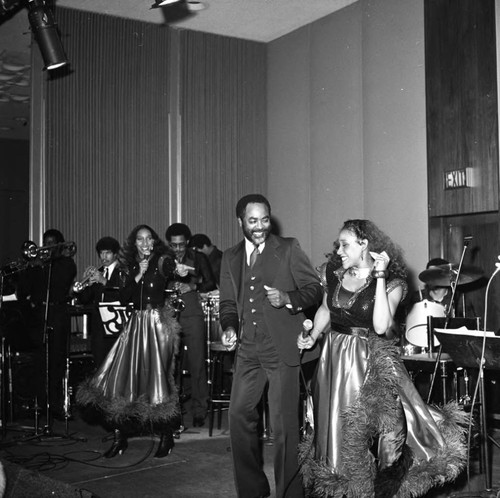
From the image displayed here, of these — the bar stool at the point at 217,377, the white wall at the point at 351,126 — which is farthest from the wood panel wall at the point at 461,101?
the bar stool at the point at 217,377

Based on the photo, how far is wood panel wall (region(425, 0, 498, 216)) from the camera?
308 inches

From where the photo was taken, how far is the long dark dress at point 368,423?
3875mm

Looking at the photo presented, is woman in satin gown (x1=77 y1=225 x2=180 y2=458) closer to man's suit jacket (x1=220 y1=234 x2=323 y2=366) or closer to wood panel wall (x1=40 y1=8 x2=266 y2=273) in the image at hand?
man's suit jacket (x1=220 y1=234 x2=323 y2=366)

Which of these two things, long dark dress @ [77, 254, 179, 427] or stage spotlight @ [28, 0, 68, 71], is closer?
long dark dress @ [77, 254, 179, 427]

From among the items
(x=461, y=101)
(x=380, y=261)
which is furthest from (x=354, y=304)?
(x=461, y=101)

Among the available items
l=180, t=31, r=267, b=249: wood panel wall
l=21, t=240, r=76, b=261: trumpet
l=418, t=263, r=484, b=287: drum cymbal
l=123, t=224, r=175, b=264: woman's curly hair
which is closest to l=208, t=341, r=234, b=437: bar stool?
l=123, t=224, r=175, b=264: woman's curly hair

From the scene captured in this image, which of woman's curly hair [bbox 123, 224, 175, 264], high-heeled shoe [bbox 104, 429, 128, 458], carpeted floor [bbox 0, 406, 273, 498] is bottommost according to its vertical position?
carpeted floor [bbox 0, 406, 273, 498]

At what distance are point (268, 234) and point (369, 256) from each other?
2.08ft

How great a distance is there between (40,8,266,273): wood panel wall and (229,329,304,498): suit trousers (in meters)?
5.65

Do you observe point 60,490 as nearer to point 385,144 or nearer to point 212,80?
point 385,144

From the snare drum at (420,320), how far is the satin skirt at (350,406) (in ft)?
7.41

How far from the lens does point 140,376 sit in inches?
222

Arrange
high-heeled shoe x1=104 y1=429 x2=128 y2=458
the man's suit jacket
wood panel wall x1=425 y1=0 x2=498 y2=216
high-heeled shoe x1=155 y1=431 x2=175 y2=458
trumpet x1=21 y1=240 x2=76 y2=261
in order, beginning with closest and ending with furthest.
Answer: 1. the man's suit jacket
2. high-heeled shoe x1=155 y1=431 x2=175 y2=458
3. high-heeled shoe x1=104 y1=429 x2=128 y2=458
4. trumpet x1=21 y1=240 x2=76 y2=261
5. wood panel wall x1=425 y1=0 x2=498 y2=216

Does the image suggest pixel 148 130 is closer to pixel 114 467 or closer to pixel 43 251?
pixel 43 251
